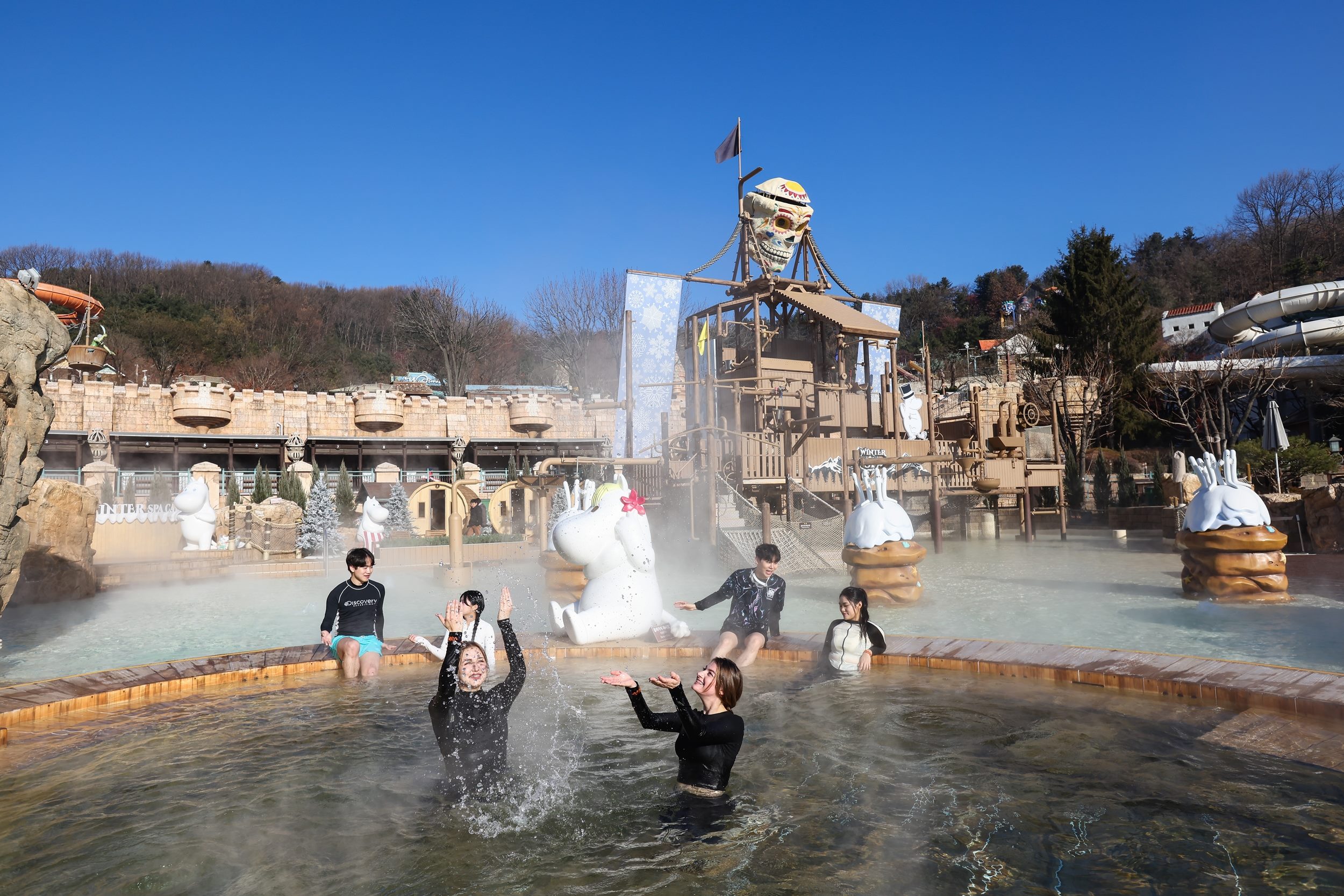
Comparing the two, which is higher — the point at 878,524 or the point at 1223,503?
the point at 1223,503

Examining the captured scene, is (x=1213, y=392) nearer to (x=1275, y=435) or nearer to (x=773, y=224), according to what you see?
(x=1275, y=435)

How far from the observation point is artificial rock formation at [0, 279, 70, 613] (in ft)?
21.9

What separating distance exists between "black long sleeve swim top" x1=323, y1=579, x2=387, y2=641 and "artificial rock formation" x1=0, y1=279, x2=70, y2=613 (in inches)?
118

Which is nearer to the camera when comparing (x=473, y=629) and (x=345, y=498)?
(x=473, y=629)

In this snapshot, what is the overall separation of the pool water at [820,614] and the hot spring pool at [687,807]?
10.8 feet

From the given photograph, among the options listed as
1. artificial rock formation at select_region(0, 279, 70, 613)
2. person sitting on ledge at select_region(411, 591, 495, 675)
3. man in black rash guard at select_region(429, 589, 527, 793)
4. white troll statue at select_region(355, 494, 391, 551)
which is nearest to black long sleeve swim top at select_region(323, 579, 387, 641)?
person sitting on ledge at select_region(411, 591, 495, 675)

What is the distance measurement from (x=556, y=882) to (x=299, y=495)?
2587cm

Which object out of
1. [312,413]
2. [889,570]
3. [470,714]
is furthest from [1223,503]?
[312,413]

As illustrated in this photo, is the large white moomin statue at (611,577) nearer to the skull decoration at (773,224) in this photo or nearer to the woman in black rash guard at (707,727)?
the woman in black rash guard at (707,727)

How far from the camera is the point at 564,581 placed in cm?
914

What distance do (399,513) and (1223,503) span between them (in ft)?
64.3

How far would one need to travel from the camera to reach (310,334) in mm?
54688

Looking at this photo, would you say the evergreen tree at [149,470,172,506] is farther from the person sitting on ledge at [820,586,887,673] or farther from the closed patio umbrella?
the closed patio umbrella

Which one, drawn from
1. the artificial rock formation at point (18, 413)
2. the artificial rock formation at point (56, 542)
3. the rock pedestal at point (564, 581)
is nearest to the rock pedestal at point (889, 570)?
the rock pedestal at point (564, 581)
